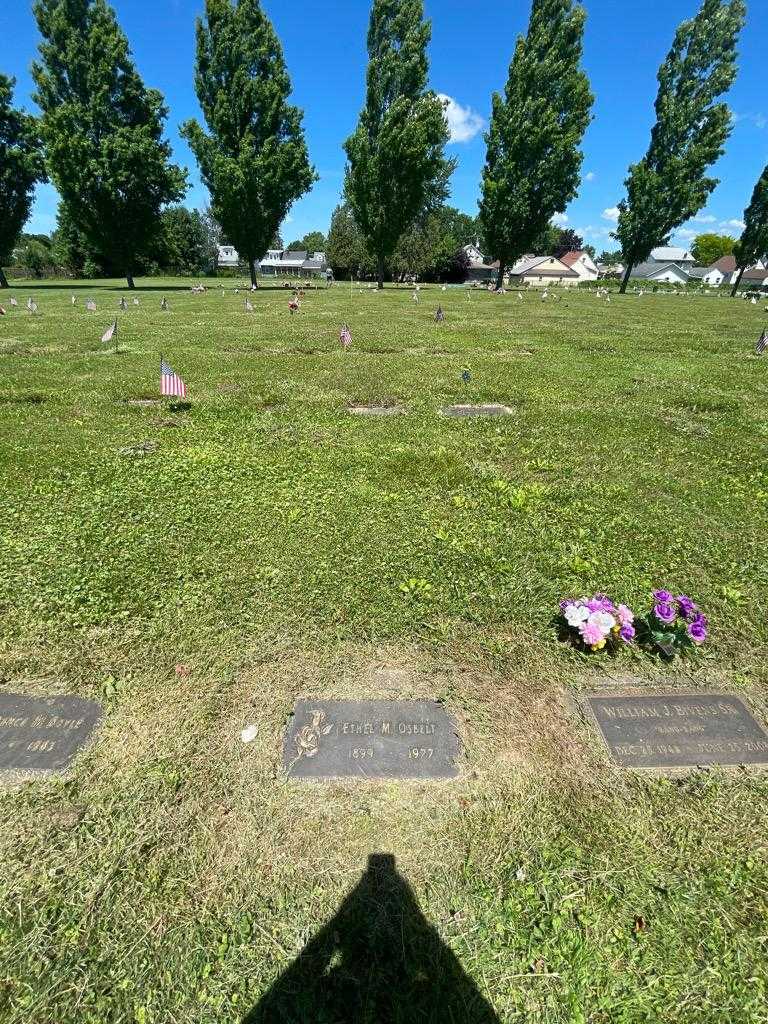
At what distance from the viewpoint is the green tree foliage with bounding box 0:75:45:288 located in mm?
35969

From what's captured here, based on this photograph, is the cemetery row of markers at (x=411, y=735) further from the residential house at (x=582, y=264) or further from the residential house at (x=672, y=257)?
the residential house at (x=672, y=257)

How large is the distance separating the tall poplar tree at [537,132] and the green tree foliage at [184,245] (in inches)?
1883

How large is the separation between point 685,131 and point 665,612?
51.4m

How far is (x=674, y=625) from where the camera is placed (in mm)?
3463

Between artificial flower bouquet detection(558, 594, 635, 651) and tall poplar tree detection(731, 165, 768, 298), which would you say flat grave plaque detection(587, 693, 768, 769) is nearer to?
artificial flower bouquet detection(558, 594, 635, 651)

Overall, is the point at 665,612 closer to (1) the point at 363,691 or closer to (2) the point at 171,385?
(1) the point at 363,691

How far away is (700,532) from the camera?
511 cm

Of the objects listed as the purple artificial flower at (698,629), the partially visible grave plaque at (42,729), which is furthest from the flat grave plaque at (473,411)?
the partially visible grave plaque at (42,729)

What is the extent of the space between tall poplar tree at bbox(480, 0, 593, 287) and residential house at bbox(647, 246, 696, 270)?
10004 centimetres

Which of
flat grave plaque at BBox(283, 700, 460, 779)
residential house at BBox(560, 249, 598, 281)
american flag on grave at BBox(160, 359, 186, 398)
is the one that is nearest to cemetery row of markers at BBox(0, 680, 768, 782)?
flat grave plaque at BBox(283, 700, 460, 779)

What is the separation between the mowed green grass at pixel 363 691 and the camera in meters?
2.04

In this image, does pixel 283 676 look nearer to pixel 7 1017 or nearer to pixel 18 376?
pixel 7 1017

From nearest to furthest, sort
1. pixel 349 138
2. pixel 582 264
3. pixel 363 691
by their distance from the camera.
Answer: pixel 363 691 < pixel 349 138 < pixel 582 264

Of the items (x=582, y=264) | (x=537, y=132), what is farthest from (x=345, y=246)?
(x=582, y=264)
